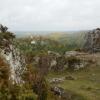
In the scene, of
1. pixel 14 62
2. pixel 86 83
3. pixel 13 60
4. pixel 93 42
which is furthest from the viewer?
pixel 93 42

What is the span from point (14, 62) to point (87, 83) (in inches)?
1406

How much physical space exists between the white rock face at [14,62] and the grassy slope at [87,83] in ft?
67.9

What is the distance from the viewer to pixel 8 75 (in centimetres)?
2836

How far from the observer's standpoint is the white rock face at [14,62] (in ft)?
100

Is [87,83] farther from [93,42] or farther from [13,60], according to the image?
[93,42]

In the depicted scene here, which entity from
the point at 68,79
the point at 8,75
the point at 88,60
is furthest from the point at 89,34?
the point at 8,75

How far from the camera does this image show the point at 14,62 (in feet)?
107

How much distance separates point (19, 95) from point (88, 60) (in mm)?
64437

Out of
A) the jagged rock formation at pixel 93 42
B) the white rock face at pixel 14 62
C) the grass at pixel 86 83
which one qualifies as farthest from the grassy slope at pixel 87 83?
the jagged rock formation at pixel 93 42

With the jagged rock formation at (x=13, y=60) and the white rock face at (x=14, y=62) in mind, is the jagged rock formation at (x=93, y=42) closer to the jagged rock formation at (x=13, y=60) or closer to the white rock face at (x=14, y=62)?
the white rock face at (x=14, y=62)

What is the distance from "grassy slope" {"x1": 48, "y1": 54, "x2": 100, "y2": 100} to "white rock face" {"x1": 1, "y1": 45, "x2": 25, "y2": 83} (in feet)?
67.9

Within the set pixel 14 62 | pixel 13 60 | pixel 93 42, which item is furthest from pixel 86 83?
pixel 93 42

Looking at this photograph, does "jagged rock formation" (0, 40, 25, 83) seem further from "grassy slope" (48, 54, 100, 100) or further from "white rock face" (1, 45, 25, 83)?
"grassy slope" (48, 54, 100, 100)

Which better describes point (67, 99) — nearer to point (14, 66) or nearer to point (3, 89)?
point (14, 66)
